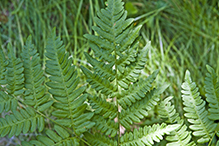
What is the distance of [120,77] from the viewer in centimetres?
88

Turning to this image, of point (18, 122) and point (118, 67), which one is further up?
point (118, 67)

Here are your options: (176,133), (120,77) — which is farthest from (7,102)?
(176,133)

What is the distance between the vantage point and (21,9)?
1.70m

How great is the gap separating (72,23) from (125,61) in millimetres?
1040

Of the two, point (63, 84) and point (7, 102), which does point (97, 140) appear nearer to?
point (63, 84)

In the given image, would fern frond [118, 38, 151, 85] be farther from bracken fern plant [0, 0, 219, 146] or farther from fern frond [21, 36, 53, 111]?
fern frond [21, 36, 53, 111]

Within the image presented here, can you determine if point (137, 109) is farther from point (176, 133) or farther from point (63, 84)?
point (63, 84)

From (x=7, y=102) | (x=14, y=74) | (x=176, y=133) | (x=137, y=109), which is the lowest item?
(x=176, y=133)

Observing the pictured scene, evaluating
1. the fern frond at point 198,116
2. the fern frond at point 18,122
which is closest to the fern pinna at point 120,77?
the fern frond at point 198,116

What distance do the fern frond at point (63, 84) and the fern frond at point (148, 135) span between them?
0.20m

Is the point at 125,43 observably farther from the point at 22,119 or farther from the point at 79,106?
the point at 22,119

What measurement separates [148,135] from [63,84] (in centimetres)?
45

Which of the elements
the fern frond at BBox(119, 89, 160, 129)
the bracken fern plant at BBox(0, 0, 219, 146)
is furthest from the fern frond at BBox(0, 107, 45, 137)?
the fern frond at BBox(119, 89, 160, 129)

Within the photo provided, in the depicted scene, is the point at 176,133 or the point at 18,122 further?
the point at 176,133
